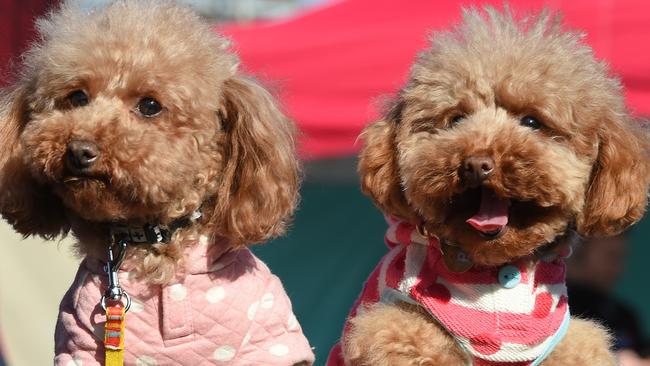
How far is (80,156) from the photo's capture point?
7.66 ft

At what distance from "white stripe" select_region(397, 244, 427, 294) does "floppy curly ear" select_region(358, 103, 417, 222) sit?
76mm

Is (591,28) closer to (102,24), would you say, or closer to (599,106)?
(599,106)

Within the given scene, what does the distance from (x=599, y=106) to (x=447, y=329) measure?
631 millimetres

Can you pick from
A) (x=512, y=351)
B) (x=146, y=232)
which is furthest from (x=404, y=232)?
(x=146, y=232)

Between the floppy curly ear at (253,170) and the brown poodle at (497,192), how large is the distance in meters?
0.21

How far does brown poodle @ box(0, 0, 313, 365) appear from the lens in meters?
2.44

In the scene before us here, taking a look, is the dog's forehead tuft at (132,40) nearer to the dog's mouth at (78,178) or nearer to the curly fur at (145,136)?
the curly fur at (145,136)

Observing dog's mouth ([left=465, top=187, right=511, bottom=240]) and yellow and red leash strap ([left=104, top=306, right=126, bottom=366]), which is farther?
yellow and red leash strap ([left=104, top=306, right=126, bottom=366])

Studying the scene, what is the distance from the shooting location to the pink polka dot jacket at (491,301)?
7.88 feet

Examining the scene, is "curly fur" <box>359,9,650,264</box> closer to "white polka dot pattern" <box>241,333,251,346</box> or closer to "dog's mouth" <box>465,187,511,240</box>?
"dog's mouth" <box>465,187,511,240</box>

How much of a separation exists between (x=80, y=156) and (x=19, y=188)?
0.97ft

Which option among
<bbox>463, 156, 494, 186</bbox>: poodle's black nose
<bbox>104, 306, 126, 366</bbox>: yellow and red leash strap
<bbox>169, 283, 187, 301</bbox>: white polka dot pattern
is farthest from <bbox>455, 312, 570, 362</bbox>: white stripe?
<bbox>104, 306, 126, 366</bbox>: yellow and red leash strap

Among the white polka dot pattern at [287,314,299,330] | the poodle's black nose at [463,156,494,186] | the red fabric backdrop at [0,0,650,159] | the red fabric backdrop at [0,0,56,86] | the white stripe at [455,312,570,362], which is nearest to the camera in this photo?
the poodle's black nose at [463,156,494,186]

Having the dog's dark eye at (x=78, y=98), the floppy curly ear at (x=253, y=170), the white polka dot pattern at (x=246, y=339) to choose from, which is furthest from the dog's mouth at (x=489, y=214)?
the dog's dark eye at (x=78, y=98)
